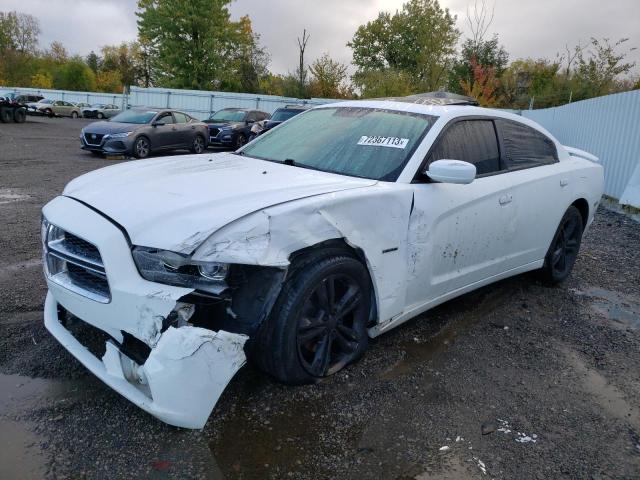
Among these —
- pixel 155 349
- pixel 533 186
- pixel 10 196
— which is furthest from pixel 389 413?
pixel 10 196

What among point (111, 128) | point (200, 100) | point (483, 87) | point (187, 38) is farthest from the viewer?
point (187, 38)

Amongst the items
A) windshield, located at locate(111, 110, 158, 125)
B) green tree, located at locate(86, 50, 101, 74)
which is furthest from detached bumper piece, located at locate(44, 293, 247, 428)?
green tree, located at locate(86, 50, 101, 74)

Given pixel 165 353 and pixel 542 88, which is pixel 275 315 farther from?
pixel 542 88

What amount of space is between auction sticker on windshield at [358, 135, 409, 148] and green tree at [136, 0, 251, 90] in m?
42.9

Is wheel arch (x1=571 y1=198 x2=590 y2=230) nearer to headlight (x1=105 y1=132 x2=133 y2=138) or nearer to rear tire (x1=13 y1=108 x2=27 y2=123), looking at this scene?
headlight (x1=105 y1=132 x2=133 y2=138)

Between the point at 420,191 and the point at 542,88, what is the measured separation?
35816mm

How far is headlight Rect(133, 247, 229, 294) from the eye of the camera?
2.17 metres

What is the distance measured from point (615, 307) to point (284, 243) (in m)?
3.50

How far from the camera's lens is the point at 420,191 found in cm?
298

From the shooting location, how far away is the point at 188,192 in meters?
2.55

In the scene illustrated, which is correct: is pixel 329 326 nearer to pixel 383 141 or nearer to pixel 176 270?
pixel 176 270

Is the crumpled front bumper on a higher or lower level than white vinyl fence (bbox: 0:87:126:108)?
lower

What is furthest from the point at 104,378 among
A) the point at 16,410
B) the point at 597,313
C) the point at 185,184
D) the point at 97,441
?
the point at 597,313

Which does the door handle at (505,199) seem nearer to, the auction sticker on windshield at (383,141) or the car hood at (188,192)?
the auction sticker on windshield at (383,141)
